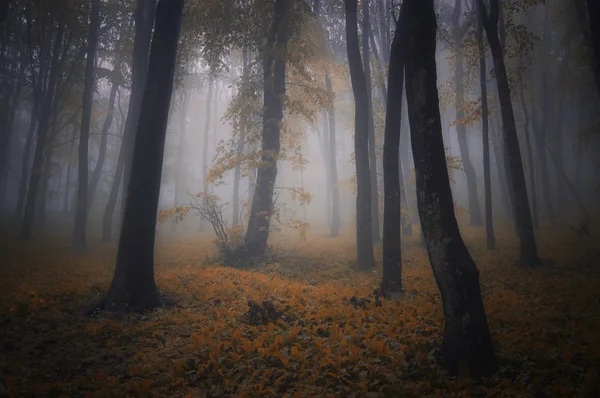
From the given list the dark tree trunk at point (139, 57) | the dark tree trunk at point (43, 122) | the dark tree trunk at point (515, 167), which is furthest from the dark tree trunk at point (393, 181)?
the dark tree trunk at point (43, 122)

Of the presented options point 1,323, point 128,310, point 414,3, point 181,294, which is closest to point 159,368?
point 128,310

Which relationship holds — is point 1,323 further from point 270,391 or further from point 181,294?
point 270,391

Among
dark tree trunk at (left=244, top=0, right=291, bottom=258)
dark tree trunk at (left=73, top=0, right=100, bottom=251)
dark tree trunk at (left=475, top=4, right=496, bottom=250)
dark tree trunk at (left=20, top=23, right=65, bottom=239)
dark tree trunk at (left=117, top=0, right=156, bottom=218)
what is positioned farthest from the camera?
dark tree trunk at (left=20, top=23, right=65, bottom=239)

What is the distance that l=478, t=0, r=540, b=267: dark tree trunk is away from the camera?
10.0 m

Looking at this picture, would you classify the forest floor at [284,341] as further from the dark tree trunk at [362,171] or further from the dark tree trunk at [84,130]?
the dark tree trunk at [84,130]

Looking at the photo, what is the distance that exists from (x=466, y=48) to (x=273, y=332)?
534 inches

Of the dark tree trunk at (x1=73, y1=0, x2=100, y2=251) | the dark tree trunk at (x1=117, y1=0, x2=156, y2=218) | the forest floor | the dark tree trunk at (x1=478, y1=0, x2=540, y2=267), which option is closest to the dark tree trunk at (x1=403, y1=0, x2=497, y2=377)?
the forest floor

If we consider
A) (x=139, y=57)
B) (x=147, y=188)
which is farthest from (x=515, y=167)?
(x=139, y=57)

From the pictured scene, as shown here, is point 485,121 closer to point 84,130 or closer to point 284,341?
point 284,341

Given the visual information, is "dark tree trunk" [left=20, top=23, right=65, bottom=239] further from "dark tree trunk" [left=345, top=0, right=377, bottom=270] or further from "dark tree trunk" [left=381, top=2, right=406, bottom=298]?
"dark tree trunk" [left=381, top=2, right=406, bottom=298]

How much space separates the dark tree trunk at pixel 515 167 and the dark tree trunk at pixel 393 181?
4525 millimetres

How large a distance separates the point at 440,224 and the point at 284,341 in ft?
10.2

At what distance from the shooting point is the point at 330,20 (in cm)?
2142

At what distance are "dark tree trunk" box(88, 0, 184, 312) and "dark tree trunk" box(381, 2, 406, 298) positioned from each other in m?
5.58
